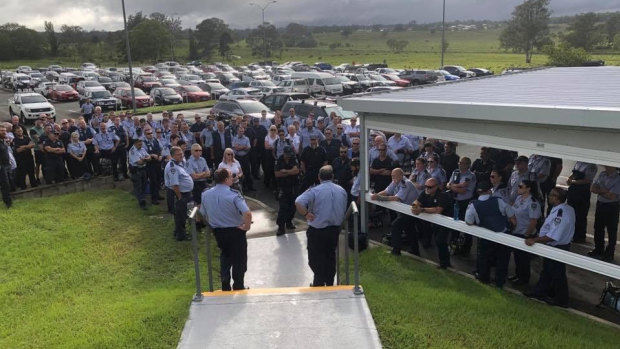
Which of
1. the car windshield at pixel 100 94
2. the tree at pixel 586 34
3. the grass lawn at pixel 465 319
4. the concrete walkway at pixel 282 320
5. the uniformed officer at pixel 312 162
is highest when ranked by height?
the tree at pixel 586 34

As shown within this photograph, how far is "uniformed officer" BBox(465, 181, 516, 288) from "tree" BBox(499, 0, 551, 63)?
307ft

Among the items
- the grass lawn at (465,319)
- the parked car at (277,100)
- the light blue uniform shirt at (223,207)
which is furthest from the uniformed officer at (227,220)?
the parked car at (277,100)

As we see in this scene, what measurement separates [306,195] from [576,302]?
4.09m

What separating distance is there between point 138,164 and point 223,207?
18.7 ft

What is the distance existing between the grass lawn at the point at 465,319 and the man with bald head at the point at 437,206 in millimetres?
581

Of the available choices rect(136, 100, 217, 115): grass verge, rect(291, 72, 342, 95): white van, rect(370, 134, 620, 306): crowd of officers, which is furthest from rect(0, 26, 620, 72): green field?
rect(370, 134, 620, 306): crowd of officers

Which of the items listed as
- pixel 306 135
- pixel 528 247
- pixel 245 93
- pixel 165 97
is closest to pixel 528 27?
pixel 245 93

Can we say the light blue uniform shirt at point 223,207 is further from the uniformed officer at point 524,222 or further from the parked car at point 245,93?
the parked car at point 245,93

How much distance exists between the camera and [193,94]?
35344 millimetres

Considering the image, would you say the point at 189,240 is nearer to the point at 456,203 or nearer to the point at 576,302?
the point at 456,203

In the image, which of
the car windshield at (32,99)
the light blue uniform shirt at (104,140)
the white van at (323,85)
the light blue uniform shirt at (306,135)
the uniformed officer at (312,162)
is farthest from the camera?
the white van at (323,85)

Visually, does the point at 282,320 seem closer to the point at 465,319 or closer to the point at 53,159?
the point at 465,319

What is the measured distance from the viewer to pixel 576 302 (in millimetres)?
7098

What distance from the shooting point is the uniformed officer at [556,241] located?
6688mm
